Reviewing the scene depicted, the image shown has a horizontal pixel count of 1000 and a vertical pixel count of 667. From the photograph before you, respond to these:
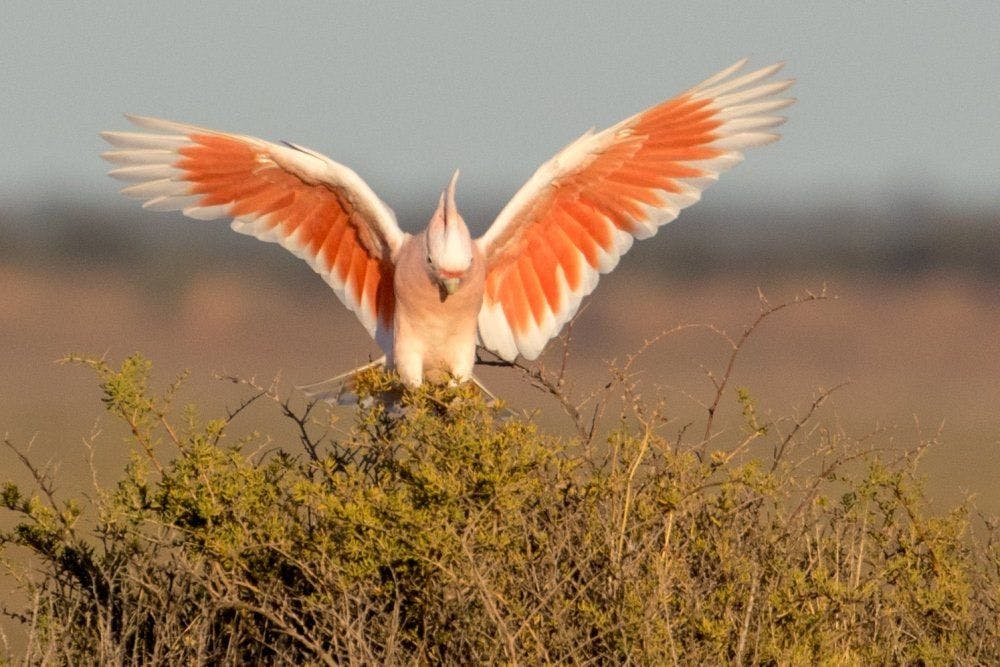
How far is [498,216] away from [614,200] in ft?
1.65

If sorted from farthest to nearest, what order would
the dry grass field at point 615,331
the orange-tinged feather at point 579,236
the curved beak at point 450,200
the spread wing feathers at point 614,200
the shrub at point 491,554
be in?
the dry grass field at point 615,331 < the orange-tinged feather at point 579,236 < the spread wing feathers at point 614,200 < the curved beak at point 450,200 < the shrub at point 491,554

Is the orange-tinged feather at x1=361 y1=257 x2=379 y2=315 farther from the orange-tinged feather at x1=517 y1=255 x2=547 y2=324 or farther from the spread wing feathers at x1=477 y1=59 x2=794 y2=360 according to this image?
the orange-tinged feather at x1=517 y1=255 x2=547 y2=324

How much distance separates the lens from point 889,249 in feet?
103

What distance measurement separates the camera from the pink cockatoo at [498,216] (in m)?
6.50

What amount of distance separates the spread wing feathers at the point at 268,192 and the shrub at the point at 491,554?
164 centimetres

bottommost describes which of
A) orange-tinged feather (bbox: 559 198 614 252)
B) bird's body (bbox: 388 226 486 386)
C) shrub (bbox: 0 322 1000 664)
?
shrub (bbox: 0 322 1000 664)

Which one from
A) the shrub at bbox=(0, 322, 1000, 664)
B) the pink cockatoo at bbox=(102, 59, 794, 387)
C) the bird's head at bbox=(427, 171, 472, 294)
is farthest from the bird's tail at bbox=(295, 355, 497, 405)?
the shrub at bbox=(0, 322, 1000, 664)

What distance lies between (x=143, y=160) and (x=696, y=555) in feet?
9.61

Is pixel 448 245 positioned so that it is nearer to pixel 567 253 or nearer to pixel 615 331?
pixel 567 253

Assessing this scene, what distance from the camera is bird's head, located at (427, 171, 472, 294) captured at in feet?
20.0

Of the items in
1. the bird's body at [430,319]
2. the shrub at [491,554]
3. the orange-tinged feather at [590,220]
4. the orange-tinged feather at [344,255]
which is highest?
the orange-tinged feather at [590,220]

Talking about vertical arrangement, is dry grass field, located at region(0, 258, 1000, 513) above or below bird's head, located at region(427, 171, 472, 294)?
above

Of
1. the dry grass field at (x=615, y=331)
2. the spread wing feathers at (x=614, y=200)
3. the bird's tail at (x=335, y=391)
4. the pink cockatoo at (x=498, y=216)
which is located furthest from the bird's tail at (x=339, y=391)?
the dry grass field at (x=615, y=331)

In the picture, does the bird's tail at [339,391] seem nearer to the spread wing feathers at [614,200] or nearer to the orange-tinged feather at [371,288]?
the orange-tinged feather at [371,288]
